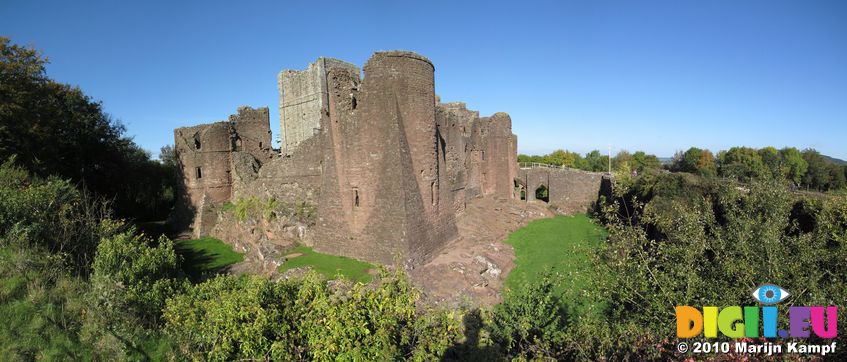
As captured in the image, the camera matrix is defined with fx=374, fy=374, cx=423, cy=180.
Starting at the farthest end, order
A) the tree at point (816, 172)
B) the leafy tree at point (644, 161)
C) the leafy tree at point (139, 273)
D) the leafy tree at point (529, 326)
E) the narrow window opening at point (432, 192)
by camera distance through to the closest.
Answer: the leafy tree at point (644, 161)
the tree at point (816, 172)
the narrow window opening at point (432, 192)
the leafy tree at point (139, 273)
the leafy tree at point (529, 326)

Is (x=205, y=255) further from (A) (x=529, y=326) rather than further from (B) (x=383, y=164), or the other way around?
(A) (x=529, y=326)

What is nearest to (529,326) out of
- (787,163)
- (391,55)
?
(391,55)

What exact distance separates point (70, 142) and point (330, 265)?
20.2 m

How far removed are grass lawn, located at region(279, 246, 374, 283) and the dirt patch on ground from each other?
1.95 metres

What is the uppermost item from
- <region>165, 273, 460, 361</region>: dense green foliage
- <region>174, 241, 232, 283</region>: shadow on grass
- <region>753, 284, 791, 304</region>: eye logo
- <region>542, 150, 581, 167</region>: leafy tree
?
<region>542, 150, 581, 167</region>: leafy tree

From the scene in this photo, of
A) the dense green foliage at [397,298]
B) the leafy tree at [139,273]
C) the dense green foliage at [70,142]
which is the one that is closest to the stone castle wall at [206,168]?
the dense green foliage at [70,142]

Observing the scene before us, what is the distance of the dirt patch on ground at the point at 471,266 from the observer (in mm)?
12875

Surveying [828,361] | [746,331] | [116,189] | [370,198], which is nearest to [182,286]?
[370,198]

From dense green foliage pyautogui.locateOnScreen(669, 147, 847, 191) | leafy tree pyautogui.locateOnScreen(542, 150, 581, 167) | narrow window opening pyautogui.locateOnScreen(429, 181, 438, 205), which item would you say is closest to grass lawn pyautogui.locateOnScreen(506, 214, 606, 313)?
narrow window opening pyautogui.locateOnScreen(429, 181, 438, 205)

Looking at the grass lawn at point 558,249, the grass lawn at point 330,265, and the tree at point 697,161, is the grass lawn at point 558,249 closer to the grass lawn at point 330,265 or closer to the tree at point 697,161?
the grass lawn at point 330,265

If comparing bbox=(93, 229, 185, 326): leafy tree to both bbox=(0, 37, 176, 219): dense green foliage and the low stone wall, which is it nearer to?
bbox=(0, 37, 176, 219): dense green foliage

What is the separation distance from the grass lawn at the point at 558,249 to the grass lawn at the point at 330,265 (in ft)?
18.7

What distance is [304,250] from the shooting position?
666 inches

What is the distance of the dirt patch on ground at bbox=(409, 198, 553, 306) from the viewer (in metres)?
12.9
